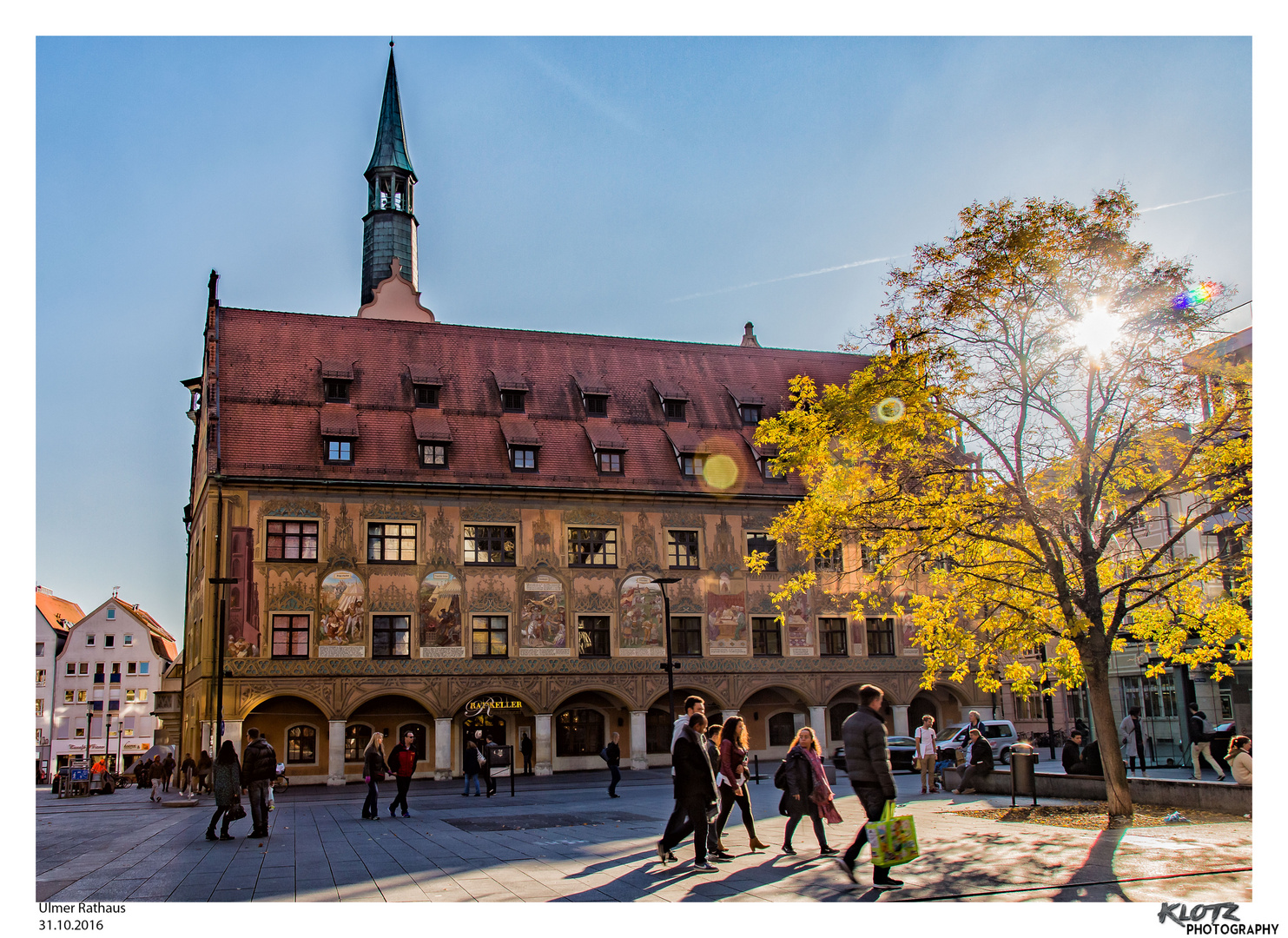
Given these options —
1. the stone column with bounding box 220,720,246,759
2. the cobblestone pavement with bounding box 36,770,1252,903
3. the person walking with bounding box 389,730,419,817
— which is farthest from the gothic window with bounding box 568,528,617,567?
the cobblestone pavement with bounding box 36,770,1252,903

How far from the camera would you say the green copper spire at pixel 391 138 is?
5866cm

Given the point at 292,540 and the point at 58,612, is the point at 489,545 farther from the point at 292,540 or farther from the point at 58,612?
the point at 58,612

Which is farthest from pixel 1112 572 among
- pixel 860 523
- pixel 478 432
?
pixel 478 432

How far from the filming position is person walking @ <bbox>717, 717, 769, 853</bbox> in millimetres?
11914

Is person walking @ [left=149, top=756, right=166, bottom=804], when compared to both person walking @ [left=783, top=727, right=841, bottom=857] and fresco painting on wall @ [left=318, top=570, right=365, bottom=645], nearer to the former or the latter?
fresco painting on wall @ [left=318, top=570, right=365, bottom=645]

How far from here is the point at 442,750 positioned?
36.1m

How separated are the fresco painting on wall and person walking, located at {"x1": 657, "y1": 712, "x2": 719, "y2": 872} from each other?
26.3m

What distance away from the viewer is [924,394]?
54.6 feet

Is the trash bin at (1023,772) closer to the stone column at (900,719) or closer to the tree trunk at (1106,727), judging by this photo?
the tree trunk at (1106,727)

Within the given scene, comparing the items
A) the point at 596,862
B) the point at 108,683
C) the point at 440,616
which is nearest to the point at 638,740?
the point at 440,616

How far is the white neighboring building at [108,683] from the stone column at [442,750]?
5173 centimetres

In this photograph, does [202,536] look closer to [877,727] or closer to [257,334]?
[257,334]

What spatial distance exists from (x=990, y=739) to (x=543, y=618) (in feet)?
49.4

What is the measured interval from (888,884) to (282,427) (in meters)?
32.1
